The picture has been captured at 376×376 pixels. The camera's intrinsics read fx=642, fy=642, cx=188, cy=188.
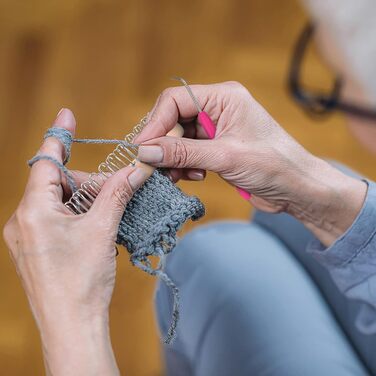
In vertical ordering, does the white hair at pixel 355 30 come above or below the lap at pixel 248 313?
above

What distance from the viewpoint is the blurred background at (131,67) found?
5.99 ft

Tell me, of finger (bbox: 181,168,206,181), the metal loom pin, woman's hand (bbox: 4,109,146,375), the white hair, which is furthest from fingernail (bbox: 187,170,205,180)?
the white hair

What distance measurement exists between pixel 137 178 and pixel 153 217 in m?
0.06

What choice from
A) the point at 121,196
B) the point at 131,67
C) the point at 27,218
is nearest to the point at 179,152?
the point at 121,196

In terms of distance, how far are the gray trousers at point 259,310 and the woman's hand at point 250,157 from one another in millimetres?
178

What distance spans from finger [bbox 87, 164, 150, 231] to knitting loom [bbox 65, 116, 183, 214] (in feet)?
0.06

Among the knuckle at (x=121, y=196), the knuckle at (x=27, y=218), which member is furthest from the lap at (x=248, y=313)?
the knuckle at (x=27, y=218)

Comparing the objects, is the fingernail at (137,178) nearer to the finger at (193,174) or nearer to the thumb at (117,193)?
the thumb at (117,193)

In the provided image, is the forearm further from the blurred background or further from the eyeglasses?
the blurred background

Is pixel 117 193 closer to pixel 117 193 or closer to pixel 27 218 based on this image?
pixel 117 193

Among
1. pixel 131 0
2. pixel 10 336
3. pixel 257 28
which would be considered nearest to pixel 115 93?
pixel 131 0

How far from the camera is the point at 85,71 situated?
1.96 m

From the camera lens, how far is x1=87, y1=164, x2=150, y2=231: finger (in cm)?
82

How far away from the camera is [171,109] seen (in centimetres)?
96
